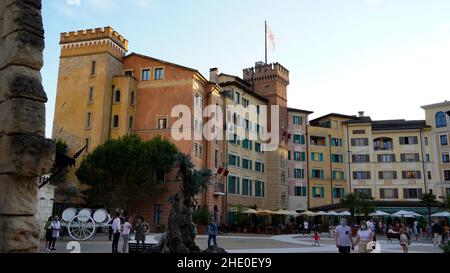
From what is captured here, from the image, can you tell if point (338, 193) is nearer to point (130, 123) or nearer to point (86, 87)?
point (130, 123)

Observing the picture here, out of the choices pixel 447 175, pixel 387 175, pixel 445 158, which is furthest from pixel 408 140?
pixel 447 175

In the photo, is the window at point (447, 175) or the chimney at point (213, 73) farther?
the window at point (447, 175)

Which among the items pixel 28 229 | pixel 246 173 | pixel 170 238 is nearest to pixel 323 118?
pixel 246 173

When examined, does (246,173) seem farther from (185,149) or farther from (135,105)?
(135,105)

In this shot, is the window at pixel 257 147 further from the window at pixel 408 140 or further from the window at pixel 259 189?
the window at pixel 408 140

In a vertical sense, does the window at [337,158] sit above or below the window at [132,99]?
below

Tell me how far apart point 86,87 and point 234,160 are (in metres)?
19.9

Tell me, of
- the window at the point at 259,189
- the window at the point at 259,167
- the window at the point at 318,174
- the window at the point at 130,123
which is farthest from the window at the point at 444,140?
the window at the point at 130,123

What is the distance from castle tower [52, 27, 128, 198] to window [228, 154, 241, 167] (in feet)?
50.3

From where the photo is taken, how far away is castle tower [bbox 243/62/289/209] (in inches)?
2281

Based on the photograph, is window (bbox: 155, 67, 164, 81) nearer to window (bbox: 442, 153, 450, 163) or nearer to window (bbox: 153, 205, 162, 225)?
window (bbox: 153, 205, 162, 225)

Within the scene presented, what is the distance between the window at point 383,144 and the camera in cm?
6519

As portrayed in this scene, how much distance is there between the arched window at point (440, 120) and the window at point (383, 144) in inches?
288

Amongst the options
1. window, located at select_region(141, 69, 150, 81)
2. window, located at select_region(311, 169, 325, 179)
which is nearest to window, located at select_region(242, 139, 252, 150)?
window, located at select_region(311, 169, 325, 179)
